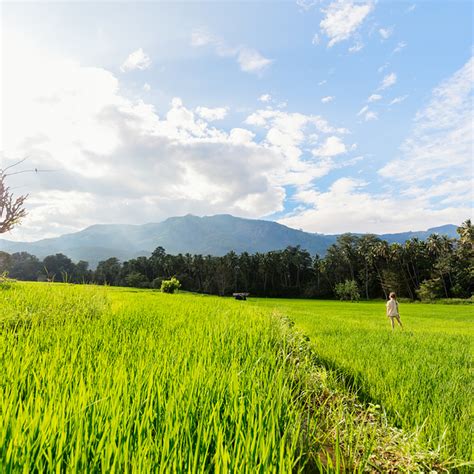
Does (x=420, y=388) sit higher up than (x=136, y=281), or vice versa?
(x=420, y=388)

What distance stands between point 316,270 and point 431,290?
31.1 m

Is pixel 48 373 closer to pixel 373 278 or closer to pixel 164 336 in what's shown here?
pixel 164 336

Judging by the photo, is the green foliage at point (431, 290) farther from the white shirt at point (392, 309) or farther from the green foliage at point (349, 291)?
the white shirt at point (392, 309)

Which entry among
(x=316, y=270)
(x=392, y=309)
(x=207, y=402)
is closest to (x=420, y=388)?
(x=207, y=402)

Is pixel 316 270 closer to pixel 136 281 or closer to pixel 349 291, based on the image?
pixel 349 291

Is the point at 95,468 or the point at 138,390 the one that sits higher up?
the point at 138,390

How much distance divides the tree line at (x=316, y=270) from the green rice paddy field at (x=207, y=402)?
6457 cm

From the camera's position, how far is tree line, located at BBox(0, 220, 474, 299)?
207 ft

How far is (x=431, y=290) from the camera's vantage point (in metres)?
60.8

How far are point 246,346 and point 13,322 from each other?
166 inches

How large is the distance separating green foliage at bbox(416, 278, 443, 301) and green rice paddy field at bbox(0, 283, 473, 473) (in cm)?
6271

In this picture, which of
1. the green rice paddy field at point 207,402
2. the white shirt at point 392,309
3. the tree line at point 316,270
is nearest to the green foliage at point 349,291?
the tree line at point 316,270

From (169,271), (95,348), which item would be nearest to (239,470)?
(95,348)

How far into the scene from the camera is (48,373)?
2766mm
